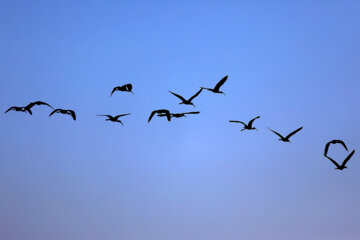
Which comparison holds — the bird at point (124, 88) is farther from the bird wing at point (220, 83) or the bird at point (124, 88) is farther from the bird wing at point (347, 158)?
the bird wing at point (347, 158)

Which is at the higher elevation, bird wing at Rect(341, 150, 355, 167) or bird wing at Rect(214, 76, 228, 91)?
→ bird wing at Rect(214, 76, 228, 91)

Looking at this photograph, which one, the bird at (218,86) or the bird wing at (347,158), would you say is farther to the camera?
the bird wing at (347,158)

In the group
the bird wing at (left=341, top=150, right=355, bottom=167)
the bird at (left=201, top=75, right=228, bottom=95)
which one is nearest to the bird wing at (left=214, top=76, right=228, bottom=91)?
the bird at (left=201, top=75, right=228, bottom=95)

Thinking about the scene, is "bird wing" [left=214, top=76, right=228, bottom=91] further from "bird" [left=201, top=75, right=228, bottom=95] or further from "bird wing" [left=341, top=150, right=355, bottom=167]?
"bird wing" [left=341, top=150, right=355, bottom=167]

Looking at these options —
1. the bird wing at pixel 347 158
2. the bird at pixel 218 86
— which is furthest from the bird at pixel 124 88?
the bird wing at pixel 347 158

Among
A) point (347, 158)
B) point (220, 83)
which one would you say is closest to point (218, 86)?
point (220, 83)

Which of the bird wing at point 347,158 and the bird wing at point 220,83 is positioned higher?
the bird wing at point 220,83

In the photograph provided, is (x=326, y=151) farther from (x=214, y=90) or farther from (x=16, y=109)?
(x=16, y=109)

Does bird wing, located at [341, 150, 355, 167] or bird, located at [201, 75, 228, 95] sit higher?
bird, located at [201, 75, 228, 95]

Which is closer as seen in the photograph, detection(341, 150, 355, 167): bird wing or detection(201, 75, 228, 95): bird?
detection(201, 75, 228, 95): bird

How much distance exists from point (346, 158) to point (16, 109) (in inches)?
1102

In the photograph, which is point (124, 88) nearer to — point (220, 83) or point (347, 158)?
point (220, 83)

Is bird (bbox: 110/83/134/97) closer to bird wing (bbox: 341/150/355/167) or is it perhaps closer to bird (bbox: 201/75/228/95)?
bird (bbox: 201/75/228/95)

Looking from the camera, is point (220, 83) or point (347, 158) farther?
point (347, 158)
